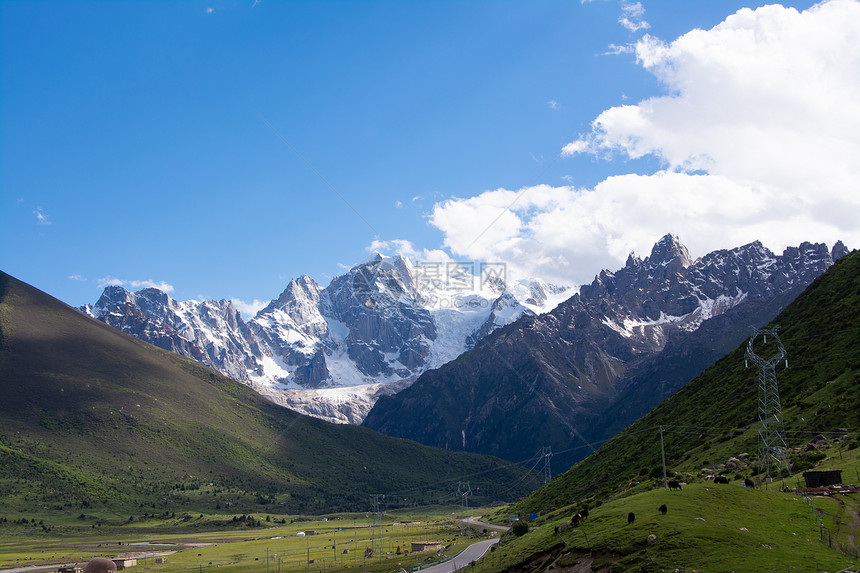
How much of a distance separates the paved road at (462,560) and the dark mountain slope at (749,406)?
1924 centimetres

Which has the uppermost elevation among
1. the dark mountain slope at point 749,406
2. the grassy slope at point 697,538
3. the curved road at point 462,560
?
the dark mountain slope at point 749,406

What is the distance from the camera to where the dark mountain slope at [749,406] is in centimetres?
8400

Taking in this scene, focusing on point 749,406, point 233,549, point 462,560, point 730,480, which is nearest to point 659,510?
point 730,480

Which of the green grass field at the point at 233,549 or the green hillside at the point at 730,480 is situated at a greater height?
the green hillside at the point at 730,480

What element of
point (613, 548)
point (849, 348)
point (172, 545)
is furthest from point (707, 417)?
point (172, 545)

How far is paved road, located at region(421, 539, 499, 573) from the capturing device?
8288 centimetres

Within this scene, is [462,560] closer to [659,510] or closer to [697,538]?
[659,510]

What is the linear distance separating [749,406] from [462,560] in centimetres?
4939

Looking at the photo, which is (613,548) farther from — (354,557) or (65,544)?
(65,544)

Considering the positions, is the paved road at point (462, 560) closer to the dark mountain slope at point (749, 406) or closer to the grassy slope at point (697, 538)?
the dark mountain slope at point (749, 406)

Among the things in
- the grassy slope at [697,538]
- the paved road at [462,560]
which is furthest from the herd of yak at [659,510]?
the paved road at [462,560]

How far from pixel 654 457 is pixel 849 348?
107ft

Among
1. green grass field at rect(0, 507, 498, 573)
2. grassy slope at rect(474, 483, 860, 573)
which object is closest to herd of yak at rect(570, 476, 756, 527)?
grassy slope at rect(474, 483, 860, 573)

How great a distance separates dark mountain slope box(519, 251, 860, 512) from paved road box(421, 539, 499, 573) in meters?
19.2
